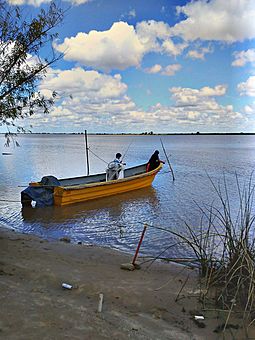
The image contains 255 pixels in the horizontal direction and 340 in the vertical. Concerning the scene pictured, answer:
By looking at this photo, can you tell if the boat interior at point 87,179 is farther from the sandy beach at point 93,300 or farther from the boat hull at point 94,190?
the sandy beach at point 93,300

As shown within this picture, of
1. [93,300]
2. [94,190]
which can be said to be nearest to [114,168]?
[94,190]

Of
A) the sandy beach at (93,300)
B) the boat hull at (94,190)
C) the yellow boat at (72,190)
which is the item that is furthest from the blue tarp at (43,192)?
the sandy beach at (93,300)

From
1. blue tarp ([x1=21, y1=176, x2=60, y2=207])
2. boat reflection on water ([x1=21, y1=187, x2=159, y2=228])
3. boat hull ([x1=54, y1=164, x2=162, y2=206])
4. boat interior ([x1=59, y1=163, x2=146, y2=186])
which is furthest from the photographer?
boat interior ([x1=59, y1=163, x2=146, y2=186])

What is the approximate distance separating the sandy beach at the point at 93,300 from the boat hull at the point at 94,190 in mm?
5459

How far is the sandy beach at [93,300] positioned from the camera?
3480mm

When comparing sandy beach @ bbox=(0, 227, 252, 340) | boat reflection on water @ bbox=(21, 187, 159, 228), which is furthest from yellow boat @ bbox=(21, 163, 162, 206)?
sandy beach @ bbox=(0, 227, 252, 340)

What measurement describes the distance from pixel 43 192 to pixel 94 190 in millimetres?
2086

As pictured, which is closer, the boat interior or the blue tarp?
the blue tarp

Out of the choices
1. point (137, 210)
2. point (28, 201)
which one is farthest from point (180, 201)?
point (28, 201)

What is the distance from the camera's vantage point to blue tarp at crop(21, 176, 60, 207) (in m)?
11.9

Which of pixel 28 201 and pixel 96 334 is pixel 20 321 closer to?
pixel 96 334

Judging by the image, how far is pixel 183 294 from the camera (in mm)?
4727

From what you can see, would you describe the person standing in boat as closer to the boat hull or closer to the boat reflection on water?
the boat hull

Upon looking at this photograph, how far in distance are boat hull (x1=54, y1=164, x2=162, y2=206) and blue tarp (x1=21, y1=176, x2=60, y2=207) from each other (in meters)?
0.21
